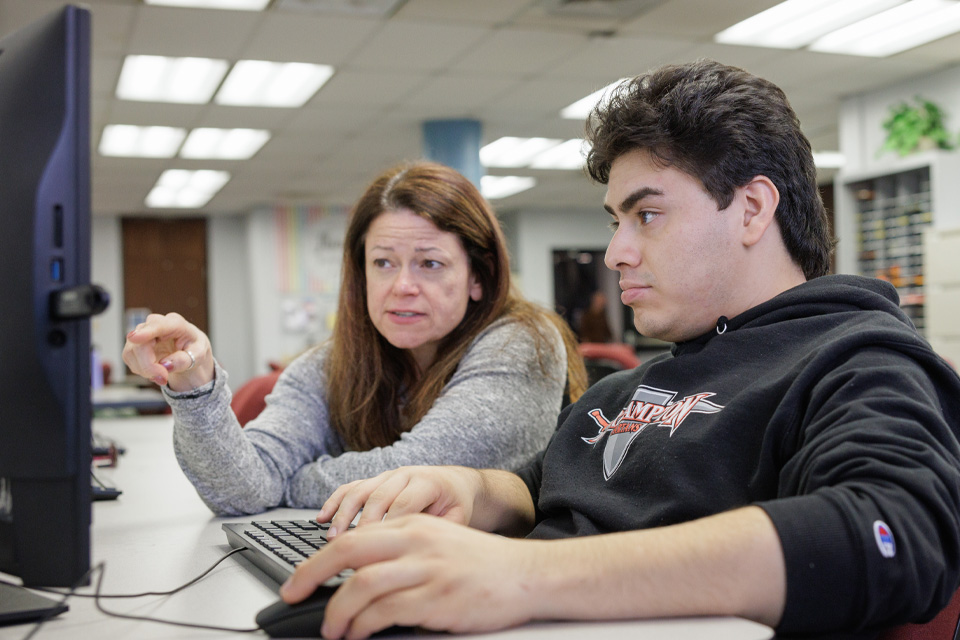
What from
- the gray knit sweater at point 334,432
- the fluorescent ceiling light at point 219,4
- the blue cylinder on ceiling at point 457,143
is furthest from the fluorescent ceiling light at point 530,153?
the gray knit sweater at point 334,432

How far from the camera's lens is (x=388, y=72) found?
17.9 ft

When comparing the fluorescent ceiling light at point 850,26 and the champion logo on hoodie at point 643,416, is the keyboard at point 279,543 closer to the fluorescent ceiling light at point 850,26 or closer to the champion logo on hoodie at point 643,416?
the champion logo on hoodie at point 643,416

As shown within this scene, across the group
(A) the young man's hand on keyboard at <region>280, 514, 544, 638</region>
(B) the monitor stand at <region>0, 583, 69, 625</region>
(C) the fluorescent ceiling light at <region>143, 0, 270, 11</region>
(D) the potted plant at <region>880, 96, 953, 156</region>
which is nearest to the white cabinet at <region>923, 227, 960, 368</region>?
(D) the potted plant at <region>880, 96, 953, 156</region>

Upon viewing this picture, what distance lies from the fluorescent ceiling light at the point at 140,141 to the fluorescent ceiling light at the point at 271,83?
100 cm

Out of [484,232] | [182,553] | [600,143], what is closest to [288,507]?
[182,553]

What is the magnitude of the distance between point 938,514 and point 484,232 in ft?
3.71

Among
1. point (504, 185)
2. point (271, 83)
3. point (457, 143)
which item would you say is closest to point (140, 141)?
point (271, 83)

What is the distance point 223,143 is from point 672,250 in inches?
271

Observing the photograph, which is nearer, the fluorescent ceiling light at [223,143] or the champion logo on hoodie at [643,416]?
the champion logo on hoodie at [643,416]

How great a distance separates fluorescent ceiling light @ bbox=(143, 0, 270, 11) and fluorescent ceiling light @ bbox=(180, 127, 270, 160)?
2.57 meters

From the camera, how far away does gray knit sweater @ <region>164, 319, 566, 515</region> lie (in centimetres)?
134

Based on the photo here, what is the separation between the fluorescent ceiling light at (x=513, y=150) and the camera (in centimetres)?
762

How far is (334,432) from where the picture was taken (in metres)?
1.71

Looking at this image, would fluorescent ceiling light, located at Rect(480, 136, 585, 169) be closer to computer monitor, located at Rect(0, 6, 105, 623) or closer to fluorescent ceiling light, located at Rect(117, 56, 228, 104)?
fluorescent ceiling light, located at Rect(117, 56, 228, 104)
